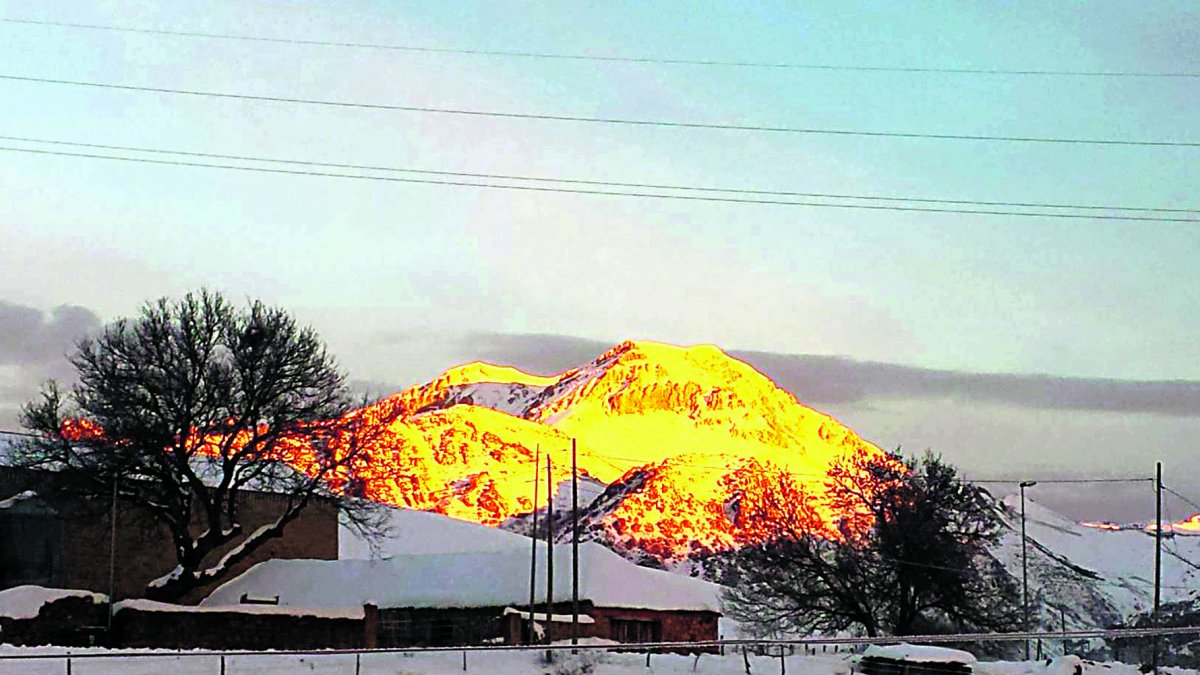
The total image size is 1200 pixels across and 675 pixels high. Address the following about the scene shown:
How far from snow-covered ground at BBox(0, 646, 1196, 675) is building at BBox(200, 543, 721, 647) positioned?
1245 cm

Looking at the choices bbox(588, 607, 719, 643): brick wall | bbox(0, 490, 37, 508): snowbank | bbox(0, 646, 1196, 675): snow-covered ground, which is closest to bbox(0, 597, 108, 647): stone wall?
bbox(0, 646, 1196, 675): snow-covered ground

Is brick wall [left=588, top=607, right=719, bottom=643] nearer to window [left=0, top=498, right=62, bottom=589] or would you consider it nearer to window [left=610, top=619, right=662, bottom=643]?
window [left=610, top=619, right=662, bottom=643]

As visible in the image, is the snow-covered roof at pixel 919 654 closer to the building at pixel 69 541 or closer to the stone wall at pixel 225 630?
the stone wall at pixel 225 630

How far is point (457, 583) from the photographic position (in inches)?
2152

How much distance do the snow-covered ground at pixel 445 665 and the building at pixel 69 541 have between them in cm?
1758

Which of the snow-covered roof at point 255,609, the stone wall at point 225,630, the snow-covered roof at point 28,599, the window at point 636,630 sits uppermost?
the snow-covered roof at point 28,599

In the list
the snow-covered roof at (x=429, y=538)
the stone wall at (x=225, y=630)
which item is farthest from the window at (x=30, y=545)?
the snow-covered roof at (x=429, y=538)

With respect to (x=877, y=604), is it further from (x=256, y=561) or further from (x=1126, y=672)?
(x=256, y=561)

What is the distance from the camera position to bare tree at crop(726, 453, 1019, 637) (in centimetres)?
5303

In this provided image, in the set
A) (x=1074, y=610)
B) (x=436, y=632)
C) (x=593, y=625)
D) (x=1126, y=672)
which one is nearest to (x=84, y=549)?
(x=436, y=632)

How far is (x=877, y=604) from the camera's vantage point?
53.4 meters

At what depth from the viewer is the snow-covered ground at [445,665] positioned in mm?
29453

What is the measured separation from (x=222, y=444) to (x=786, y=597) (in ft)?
68.2

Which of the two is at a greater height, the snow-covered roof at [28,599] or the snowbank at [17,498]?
the snowbank at [17,498]
